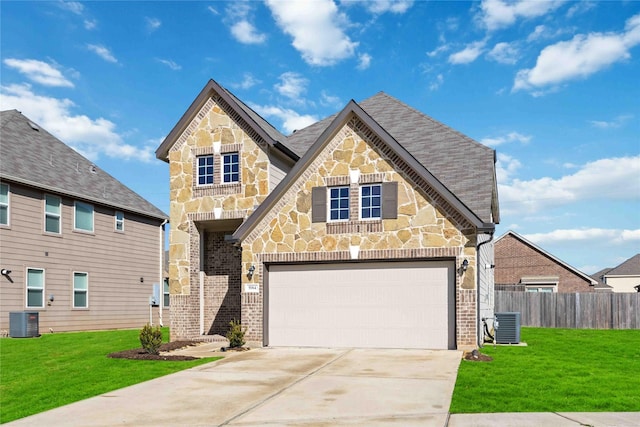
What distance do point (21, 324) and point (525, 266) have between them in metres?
32.5

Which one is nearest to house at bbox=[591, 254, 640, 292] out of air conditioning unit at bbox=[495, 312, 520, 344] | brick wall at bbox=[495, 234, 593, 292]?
brick wall at bbox=[495, 234, 593, 292]

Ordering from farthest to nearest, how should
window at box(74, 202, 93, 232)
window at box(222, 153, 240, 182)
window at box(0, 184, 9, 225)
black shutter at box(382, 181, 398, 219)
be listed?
window at box(74, 202, 93, 232), window at box(0, 184, 9, 225), window at box(222, 153, 240, 182), black shutter at box(382, 181, 398, 219)

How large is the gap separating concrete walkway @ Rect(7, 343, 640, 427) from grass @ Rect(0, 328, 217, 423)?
55 centimetres

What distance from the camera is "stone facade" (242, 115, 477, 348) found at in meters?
16.1

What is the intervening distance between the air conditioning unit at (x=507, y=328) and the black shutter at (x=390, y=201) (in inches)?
187

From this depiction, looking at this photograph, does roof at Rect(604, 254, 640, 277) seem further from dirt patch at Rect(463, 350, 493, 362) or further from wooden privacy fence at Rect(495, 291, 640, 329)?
dirt patch at Rect(463, 350, 493, 362)

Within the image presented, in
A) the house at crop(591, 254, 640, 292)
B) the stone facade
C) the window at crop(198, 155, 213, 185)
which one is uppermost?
the window at crop(198, 155, 213, 185)

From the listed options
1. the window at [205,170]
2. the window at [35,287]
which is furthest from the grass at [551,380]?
the window at [35,287]

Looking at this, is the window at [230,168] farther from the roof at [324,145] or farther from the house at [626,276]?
the house at [626,276]

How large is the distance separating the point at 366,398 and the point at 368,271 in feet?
25.3

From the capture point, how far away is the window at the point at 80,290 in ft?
82.9

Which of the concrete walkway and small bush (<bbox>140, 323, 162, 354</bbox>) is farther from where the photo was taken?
small bush (<bbox>140, 323, 162, 354</bbox>)

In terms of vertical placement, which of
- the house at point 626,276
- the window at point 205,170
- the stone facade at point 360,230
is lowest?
the house at point 626,276

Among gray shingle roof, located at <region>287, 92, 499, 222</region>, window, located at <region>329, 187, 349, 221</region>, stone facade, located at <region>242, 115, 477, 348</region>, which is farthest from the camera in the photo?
gray shingle roof, located at <region>287, 92, 499, 222</region>
